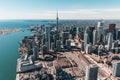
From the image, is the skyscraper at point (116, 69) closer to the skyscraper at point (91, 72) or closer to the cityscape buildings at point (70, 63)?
the cityscape buildings at point (70, 63)

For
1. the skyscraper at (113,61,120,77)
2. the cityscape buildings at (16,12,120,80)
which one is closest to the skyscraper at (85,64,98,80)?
the cityscape buildings at (16,12,120,80)

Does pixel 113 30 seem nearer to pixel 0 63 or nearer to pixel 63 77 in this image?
pixel 63 77

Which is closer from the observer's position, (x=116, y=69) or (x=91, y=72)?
(x=91, y=72)

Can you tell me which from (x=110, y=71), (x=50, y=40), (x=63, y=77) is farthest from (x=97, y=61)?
(x=50, y=40)

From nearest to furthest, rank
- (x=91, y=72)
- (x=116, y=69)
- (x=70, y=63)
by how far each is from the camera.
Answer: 1. (x=91, y=72)
2. (x=116, y=69)
3. (x=70, y=63)

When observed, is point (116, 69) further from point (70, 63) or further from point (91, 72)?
point (70, 63)

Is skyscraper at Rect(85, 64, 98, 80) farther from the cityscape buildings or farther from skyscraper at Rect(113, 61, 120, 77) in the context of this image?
skyscraper at Rect(113, 61, 120, 77)

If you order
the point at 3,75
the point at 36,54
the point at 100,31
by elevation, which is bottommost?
the point at 3,75

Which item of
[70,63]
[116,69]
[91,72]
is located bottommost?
[70,63]

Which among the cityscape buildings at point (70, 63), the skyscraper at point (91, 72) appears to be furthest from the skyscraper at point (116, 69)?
the skyscraper at point (91, 72)

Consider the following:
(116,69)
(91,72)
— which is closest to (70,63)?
(116,69)

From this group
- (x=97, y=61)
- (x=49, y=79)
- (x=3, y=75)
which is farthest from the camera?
(x=97, y=61)
